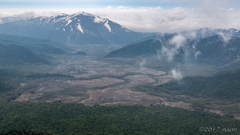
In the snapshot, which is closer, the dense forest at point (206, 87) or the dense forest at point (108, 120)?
the dense forest at point (108, 120)

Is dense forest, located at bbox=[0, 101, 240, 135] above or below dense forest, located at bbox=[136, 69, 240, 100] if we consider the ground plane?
below

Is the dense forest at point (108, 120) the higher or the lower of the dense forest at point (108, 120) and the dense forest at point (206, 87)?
the lower

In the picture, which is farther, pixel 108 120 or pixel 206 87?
pixel 206 87

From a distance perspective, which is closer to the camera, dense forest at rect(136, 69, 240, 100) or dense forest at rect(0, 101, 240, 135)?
dense forest at rect(0, 101, 240, 135)

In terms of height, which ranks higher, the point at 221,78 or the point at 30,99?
the point at 221,78

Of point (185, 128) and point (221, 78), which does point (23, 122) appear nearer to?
point (185, 128)

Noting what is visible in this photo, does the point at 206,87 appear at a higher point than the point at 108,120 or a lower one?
higher

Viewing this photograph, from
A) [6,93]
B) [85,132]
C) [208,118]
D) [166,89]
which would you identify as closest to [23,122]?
[85,132]

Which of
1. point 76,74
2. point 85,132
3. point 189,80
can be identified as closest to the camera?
point 85,132
